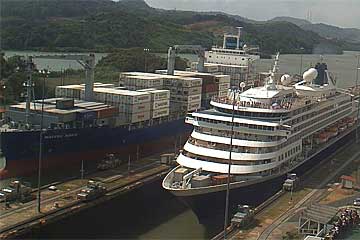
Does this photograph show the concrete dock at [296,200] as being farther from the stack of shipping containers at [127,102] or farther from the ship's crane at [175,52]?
the ship's crane at [175,52]

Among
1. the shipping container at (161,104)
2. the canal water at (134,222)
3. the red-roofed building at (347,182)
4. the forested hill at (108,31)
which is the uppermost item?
the forested hill at (108,31)

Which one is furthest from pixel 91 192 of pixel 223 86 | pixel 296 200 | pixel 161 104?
pixel 223 86

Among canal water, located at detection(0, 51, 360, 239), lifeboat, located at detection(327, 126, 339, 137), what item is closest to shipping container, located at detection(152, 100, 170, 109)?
canal water, located at detection(0, 51, 360, 239)

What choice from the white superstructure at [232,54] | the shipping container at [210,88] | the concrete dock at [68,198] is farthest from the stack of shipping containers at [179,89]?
the white superstructure at [232,54]

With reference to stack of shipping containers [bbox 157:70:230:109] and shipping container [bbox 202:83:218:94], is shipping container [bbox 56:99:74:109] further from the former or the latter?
shipping container [bbox 202:83:218:94]

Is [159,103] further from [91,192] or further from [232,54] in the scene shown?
[232,54]

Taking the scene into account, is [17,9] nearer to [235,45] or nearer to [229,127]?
[235,45]
